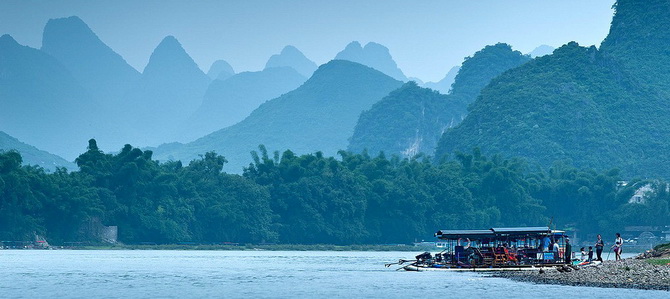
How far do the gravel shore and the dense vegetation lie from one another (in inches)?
2700

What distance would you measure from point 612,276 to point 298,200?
8318cm

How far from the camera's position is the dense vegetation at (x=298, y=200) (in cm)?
11731

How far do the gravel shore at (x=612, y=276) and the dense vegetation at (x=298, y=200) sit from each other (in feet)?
225

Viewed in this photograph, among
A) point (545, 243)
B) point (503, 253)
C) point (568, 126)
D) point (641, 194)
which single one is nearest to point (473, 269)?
point (503, 253)

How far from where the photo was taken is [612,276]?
5166 centimetres

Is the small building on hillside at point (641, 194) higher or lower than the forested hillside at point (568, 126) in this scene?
lower

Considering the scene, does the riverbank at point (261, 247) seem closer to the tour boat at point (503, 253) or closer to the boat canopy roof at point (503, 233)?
the tour boat at point (503, 253)

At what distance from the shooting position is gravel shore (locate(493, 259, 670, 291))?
157ft

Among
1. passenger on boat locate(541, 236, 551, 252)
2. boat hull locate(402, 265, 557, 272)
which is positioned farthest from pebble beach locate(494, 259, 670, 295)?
passenger on boat locate(541, 236, 551, 252)

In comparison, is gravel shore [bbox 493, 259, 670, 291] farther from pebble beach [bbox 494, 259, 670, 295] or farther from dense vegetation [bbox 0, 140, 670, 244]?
dense vegetation [bbox 0, 140, 670, 244]

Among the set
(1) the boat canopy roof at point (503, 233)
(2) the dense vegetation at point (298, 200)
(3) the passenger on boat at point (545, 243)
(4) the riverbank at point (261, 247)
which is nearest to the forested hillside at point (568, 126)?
(2) the dense vegetation at point (298, 200)

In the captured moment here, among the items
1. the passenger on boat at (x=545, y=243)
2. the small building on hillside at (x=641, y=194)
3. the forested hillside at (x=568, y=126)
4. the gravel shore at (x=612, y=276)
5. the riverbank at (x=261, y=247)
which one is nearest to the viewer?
the gravel shore at (x=612, y=276)

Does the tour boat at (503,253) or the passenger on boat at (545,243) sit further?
the passenger on boat at (545,243)

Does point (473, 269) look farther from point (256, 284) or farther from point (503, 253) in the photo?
point (256, 284)
